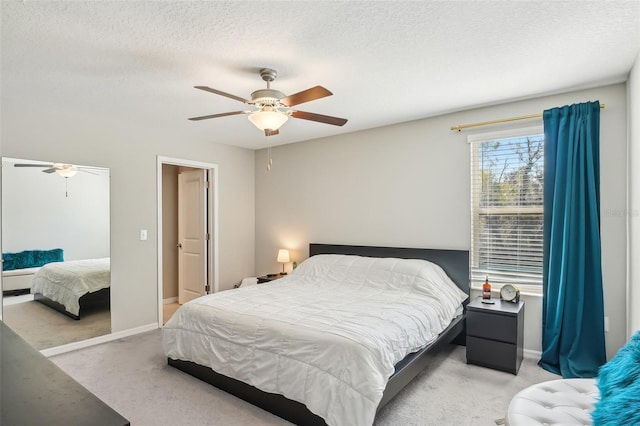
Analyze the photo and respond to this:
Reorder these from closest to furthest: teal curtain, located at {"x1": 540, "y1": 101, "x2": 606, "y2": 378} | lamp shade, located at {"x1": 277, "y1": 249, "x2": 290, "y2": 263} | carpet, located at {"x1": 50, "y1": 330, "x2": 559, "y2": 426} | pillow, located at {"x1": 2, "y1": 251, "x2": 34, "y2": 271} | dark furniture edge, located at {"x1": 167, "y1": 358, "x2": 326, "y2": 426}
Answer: dark furniture edge, located at {"x1": 167, "y1": 358, "x2": 326, "y2": 426} → carpet, located at {"x1": 50, "y1": 330, "x2": 559, "y2": 426} → teal curtain, located at {"x1": 540, "y1": 101, "x2": 606, "y2": 378} → pillow, located at {"x1": 2, "y1": 251, "x2": 34, "y2": 271} → lamp shade, located at {"x1": 277, "y1": 249, "x2": 290, "y2": 263}

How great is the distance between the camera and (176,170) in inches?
228

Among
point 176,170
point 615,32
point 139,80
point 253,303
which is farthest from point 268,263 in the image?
point 615,32

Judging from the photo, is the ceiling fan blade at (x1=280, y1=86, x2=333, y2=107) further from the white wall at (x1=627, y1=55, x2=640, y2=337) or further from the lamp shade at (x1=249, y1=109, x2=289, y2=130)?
the white wall at (x1=627, y1=55, x2=640, y2=337)

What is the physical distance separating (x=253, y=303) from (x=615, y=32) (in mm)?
3135

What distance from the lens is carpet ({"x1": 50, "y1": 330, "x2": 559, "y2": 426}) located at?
2359 mm

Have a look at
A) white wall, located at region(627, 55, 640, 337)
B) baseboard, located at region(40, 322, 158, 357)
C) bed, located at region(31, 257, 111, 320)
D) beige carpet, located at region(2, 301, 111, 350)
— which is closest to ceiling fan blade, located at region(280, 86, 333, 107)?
white wall, located at region(627, 55, 640, 337)

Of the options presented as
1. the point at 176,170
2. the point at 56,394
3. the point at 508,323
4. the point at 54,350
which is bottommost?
the point at 54,350

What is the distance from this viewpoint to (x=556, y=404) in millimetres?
1792

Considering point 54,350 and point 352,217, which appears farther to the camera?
point 352,217

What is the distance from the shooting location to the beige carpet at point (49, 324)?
3.29m

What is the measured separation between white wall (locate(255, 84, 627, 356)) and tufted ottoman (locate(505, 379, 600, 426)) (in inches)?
57.5

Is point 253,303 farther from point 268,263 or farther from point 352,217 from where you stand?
point 268,263

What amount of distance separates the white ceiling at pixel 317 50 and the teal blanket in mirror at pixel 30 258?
1.38 meters

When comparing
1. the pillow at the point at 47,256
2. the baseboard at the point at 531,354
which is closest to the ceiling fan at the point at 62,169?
the pillow at the point at 47,256
